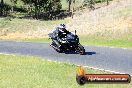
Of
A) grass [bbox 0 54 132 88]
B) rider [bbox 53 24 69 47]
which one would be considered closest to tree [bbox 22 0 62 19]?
rider [bbox 53 24 69 47]

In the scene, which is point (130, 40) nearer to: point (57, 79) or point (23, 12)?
point (57, 79)

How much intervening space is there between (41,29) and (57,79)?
36.2 meters

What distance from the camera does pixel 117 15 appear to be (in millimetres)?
55594

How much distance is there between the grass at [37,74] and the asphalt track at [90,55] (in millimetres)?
1637

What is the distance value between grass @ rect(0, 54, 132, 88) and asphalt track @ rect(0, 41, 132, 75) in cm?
164

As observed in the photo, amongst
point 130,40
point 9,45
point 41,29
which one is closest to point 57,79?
point 9,45

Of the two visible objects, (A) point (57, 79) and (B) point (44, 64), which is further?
(B) point (44, 64)

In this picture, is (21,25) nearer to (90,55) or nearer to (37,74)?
(90,55)

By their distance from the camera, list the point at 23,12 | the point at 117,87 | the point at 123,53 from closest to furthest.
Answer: the point at 117,87 < the point at 123,53 < the point at 23,12

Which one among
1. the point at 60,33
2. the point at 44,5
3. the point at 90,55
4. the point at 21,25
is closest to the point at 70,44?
the point at 60,33

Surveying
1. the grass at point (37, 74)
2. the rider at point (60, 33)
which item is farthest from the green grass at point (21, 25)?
the grass at point (37, 74)

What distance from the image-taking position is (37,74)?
61.1ft

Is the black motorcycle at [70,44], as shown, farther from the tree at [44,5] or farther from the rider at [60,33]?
the tree at [44,5]

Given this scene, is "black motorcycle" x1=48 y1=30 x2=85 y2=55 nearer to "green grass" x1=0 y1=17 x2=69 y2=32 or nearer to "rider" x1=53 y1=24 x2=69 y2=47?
"rider" x1=53 y1=24 x2=69 y2=47
